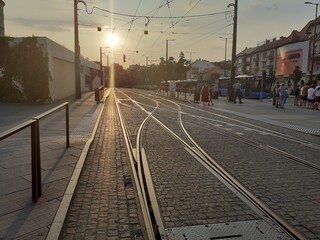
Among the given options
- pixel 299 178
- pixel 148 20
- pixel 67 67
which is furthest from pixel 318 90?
pixel 67 67

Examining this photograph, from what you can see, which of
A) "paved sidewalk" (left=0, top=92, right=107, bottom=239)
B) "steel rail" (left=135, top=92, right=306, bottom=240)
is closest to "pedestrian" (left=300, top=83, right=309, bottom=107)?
"steel rail" (left=135, top=92, right=306, bottom=240)

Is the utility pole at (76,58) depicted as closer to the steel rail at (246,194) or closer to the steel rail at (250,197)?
the steel rail at (246,194)

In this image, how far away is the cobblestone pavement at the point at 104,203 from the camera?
12.1 feet

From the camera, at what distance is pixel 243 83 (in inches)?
1577

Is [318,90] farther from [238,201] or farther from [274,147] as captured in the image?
[238,201]

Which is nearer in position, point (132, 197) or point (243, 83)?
point (132, 197)

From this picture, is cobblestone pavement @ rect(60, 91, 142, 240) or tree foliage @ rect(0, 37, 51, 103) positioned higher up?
tree foliage @ rect(0, 37, 51, 103)

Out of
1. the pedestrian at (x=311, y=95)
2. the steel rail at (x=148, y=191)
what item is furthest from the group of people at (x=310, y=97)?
the steel rail at (x=148, y=191)

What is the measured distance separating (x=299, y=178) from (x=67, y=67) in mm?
27527

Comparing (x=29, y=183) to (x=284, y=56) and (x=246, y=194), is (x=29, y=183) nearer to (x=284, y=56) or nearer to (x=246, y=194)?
(x=246, y=194)

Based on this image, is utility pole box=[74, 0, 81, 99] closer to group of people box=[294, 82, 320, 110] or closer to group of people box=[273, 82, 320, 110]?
group of people box=[273, 82, 320, 110]

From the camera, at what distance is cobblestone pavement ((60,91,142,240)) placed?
3680 millimetres

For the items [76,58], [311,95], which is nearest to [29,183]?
[311,95]

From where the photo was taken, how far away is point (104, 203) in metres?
4.52
